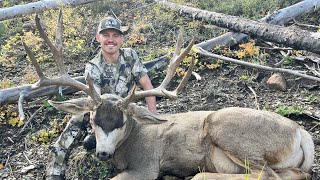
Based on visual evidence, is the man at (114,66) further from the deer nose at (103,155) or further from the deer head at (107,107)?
the deer nose at (103,155)

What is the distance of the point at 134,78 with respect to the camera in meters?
6.97

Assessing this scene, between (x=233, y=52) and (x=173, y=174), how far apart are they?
388 centimetres

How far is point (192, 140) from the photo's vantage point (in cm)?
554

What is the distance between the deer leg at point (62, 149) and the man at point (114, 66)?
0.59 meters

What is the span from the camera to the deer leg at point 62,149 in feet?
19.7

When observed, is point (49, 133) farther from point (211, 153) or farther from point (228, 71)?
point (228, 71)

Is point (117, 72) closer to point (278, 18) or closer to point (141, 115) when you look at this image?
point (141, 115)

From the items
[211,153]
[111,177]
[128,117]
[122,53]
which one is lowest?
[111,177]

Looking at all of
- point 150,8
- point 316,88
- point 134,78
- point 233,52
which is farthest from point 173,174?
point 150,8

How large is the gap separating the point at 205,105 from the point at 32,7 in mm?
5387

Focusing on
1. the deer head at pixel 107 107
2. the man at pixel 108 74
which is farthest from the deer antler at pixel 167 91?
the man at pixel 108 74

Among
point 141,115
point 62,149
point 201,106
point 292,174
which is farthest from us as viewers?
point 201,106

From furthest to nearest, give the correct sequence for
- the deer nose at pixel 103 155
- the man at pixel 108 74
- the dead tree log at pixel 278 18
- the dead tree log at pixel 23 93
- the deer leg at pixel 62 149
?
the dead tree log at pixel 278 18, the dead tree log at pixel 23 93, the man at pixel 108 74, the deer leg at pixel 62 149, the deer nose at pixel 103 155

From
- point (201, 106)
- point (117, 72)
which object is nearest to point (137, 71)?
point (117, 72)
